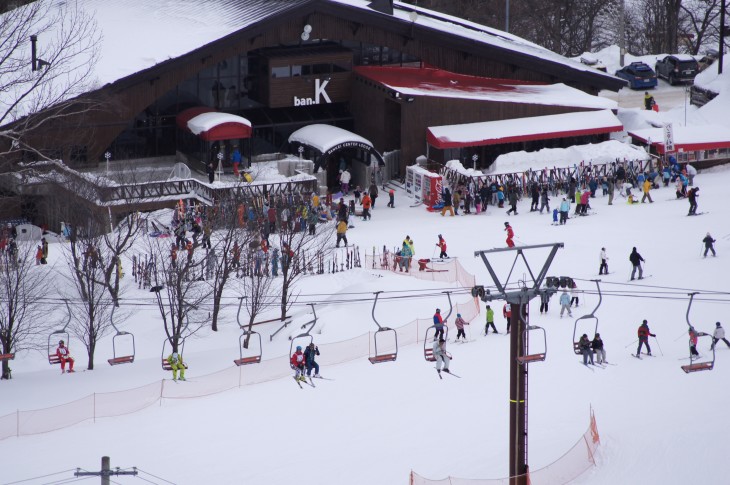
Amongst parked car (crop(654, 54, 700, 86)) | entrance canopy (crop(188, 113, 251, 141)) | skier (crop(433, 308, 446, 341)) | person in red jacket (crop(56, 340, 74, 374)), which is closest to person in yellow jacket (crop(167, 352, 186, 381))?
person in red jacket (crop(56, 340, 74, 374))

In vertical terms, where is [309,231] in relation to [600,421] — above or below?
above

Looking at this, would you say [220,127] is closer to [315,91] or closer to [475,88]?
[315,91]

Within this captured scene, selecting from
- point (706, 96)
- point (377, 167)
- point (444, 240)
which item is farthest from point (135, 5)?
point (706, 96)

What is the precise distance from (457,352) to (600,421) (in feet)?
16.8

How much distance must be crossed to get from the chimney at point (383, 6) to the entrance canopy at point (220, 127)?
780 centimetres

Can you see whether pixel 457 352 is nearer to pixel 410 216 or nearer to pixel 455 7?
pixel 410 216

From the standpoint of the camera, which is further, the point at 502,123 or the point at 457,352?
the point at 502,123

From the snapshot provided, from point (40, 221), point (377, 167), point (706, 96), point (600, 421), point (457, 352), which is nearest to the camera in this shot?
point (600, 421)

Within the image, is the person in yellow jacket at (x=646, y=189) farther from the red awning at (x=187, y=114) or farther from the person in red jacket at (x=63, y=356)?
the person in red jacket at (x=63, y=356)

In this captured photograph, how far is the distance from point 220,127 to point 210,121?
44 cm

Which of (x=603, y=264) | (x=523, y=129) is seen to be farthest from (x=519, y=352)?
(x=523, y=129)

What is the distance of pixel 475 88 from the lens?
174ft

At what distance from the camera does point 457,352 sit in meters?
34.3

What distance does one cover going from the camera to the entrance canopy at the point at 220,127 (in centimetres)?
4859
